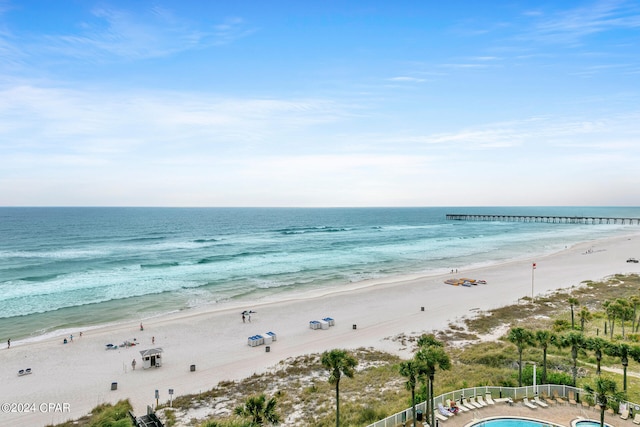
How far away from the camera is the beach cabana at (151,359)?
2548 centimetres

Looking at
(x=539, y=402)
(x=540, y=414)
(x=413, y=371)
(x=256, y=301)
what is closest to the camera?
(x=413, y=371)

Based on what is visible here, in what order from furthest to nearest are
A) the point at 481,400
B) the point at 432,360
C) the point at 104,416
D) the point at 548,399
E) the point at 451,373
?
the point at 451,373
the point at 104,416
the point at 548,399
the point at 481,400
the point at 432,360

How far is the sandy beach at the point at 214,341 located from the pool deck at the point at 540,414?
1086cm

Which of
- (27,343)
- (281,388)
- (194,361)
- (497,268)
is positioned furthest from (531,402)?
(497,268)

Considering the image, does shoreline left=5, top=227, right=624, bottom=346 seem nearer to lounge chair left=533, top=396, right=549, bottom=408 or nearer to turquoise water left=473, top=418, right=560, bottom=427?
lounge chair left=533, top=396, right=549, bottom=408

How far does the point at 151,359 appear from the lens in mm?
25719

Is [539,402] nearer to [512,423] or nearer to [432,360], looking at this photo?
[512,423]

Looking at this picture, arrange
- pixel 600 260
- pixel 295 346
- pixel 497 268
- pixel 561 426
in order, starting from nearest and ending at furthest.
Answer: pixel 561 426 < pixel 295 346 < pixel 497 268 < pixel 600 260

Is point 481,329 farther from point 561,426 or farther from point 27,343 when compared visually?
point 27,343

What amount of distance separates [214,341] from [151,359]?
5517 millimetres

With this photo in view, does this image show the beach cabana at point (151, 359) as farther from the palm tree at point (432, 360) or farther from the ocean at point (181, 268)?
the palm tree at point (432, 360)

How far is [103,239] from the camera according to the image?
98.2 metres

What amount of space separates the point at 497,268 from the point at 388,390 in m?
44.6

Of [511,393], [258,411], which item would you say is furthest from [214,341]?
Answer: [511,393]
